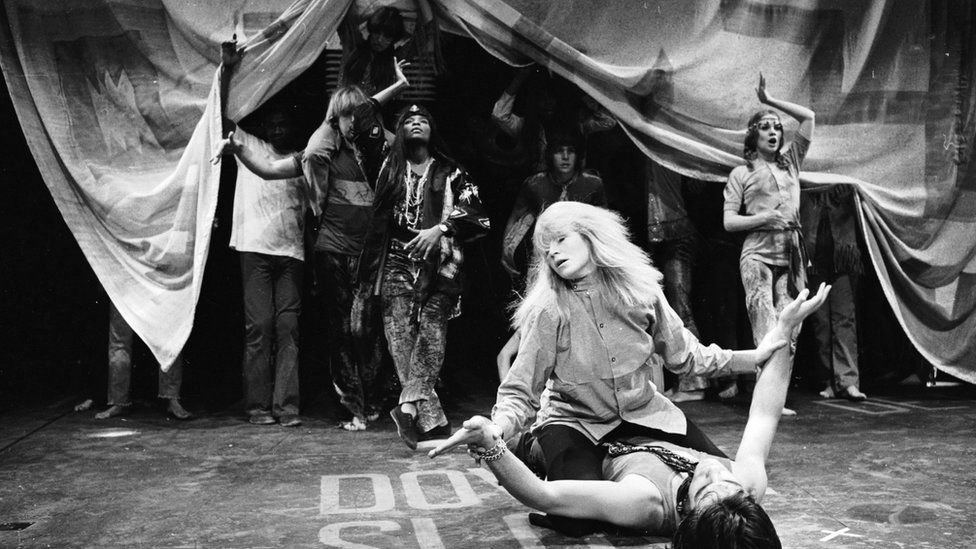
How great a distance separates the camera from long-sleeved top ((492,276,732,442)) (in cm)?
383

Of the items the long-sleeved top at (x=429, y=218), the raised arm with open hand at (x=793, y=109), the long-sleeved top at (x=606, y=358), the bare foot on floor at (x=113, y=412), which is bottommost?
the bare foot on floor at (x=113, y=412)

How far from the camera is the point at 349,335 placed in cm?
627

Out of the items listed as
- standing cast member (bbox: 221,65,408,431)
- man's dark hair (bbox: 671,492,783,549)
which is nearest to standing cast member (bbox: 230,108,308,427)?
standing cast member (bbox: 221,65,408,431)

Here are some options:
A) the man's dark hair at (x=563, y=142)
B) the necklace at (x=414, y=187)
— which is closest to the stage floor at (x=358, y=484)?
the necklace at (x=414, y=187)

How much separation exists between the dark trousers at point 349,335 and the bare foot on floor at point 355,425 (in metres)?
0.05

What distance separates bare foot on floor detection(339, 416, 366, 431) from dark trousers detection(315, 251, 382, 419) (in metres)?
0.05

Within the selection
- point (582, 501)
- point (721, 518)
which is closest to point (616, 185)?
point (582, 501)

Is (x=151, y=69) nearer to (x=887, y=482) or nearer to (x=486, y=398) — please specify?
(x=486, y=398)

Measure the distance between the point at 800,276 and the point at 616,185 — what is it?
1579 millimetres

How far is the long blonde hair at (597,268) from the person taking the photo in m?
3.85

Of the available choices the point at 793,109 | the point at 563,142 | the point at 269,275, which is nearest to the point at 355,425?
the point at 269,275

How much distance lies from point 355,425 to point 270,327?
32.7 inches

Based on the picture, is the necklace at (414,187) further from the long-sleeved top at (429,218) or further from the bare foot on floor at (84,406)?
the bare foot on floor at (84,406)

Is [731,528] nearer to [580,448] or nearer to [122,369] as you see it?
[580,448]
